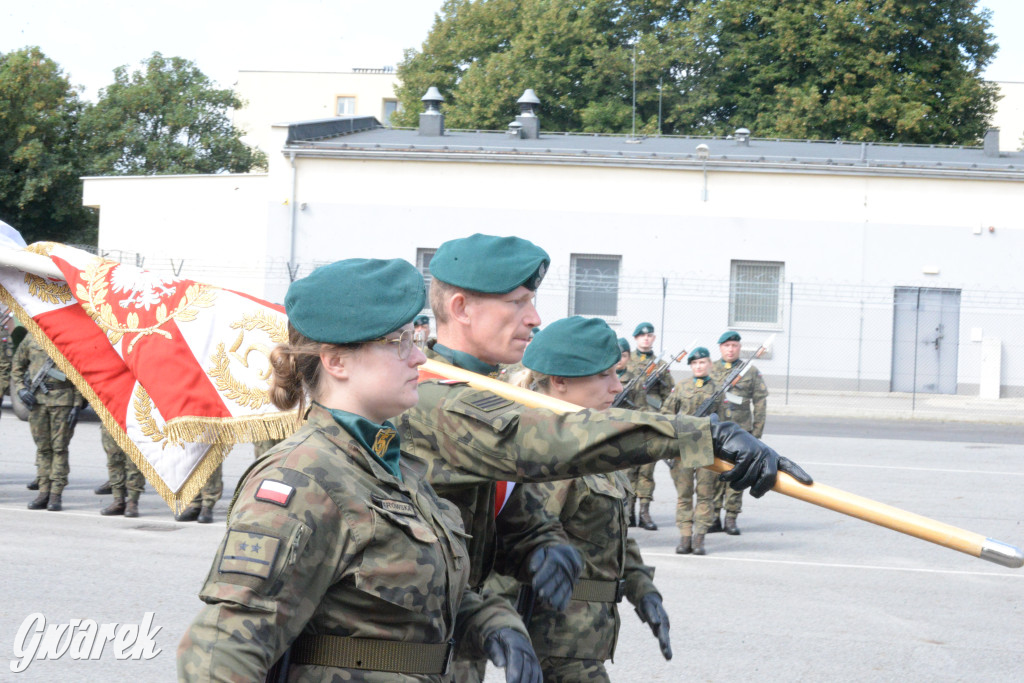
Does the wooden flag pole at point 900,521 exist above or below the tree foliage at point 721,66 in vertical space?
below

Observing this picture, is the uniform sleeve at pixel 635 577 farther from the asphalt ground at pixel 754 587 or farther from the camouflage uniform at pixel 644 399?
the camouflage uniform at pixel 644 399

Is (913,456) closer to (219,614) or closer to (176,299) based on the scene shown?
(176,299)

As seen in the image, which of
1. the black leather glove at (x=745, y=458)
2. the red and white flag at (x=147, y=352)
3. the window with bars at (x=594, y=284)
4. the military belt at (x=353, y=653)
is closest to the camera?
the military belt at (x=353, y=653)

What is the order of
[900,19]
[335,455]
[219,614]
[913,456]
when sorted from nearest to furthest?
[219,614]
[335,455]
[913,456]
[900,19]

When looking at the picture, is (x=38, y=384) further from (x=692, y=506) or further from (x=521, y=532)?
(x=521, y=532)

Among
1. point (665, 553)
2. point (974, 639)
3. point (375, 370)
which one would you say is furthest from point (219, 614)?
point (665, 553)

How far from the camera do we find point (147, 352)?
4.88 metres

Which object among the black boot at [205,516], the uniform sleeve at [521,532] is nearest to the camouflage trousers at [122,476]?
the black boot at [205,516]

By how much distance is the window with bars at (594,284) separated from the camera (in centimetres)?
2586

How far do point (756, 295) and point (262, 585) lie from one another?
2453 centimetres

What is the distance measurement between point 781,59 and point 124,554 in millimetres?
33540

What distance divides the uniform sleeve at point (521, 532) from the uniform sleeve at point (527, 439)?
46 cm

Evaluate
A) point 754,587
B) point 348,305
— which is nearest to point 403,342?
point 348,305

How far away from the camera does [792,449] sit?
52.2 feet
